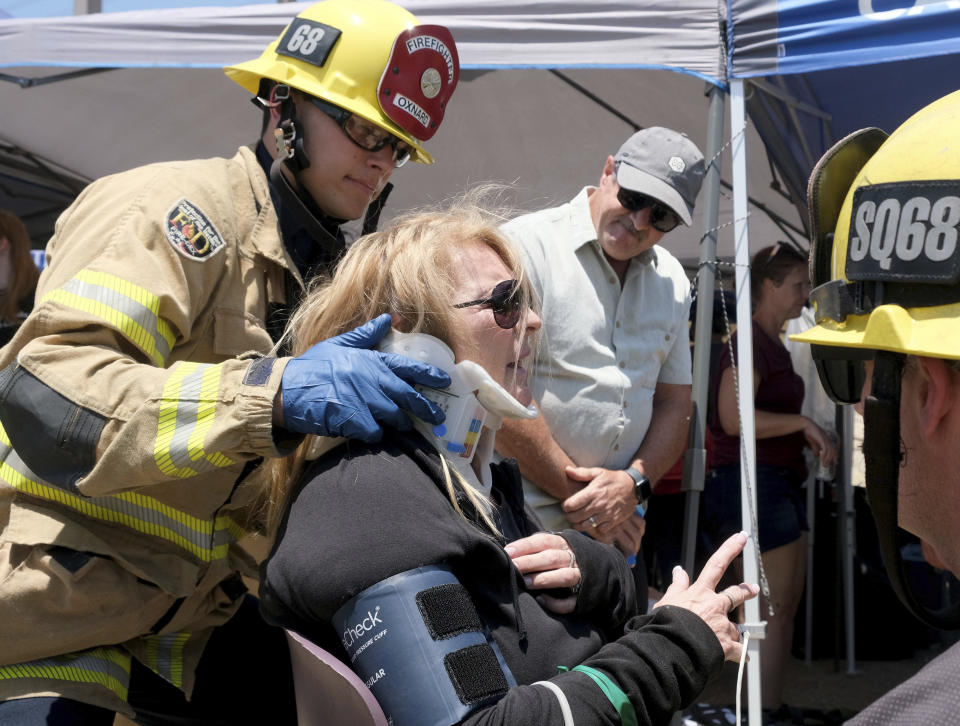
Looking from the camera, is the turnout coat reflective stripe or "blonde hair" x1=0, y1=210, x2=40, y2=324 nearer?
the turnout coat reflective stripe

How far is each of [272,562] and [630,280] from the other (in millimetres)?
2068

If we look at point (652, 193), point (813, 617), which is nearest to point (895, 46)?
point (652, 193)

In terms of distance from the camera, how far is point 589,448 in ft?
10.3

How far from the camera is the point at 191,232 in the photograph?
6.43ft

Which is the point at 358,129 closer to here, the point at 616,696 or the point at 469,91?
the point at 616,696

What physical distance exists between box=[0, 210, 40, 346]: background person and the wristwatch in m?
3.36

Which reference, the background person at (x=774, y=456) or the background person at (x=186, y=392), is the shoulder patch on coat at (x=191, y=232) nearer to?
the background person at (x=186, y=392)

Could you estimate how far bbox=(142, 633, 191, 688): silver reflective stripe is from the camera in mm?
2064

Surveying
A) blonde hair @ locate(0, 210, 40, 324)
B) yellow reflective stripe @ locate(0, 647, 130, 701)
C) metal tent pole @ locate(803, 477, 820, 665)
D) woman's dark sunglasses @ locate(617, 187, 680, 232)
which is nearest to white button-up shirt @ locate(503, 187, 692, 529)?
woman's dark sunglasses @ locate(617, 187, 680, 232)

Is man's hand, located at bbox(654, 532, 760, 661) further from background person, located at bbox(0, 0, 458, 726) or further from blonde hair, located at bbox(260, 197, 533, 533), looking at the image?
background person, located at bbox(0, 0, 458, 726)

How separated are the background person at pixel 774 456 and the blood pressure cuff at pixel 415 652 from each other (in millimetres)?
3099

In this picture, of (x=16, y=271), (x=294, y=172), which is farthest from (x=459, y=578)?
(x=16, y=271)

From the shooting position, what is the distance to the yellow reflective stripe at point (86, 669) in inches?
73.3

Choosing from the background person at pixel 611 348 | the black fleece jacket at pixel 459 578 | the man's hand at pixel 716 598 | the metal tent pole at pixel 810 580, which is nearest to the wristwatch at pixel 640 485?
the background person at pixel 611 348
